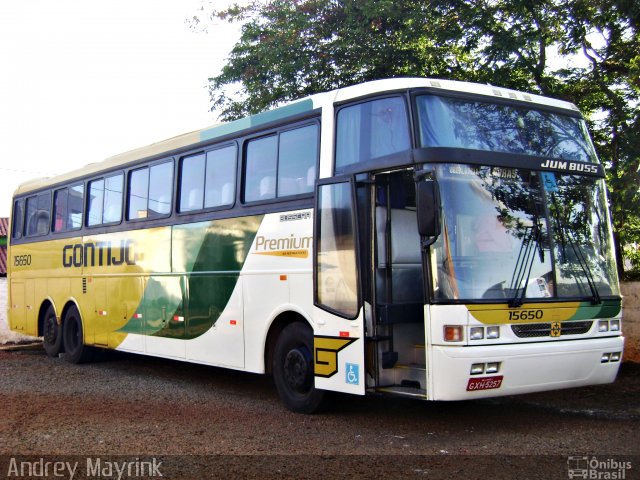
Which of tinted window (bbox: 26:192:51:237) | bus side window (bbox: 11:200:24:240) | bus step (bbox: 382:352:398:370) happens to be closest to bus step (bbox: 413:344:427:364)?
bus step (bbox: 382:352:398:370)

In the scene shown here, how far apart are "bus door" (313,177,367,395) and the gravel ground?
599mm

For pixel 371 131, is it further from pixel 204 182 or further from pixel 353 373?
pixel 204 182

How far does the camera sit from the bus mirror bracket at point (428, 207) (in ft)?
23.1

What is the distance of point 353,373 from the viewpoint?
A: 7816 mm

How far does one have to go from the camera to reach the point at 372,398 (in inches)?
389

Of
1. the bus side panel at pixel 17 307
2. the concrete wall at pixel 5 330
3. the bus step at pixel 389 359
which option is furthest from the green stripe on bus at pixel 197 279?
the concrete wall at pixel 5 330

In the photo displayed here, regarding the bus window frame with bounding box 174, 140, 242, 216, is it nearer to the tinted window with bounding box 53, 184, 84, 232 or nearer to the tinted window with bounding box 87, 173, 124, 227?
→ the tinted window with bounding box 87, 173, 124, 227

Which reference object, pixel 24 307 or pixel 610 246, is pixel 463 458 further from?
pixel 24 307

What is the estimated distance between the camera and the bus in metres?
7.25

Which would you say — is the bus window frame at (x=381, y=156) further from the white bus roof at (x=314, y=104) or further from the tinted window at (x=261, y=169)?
the tinted window at (x=261, y=169)

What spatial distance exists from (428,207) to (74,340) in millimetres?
9684

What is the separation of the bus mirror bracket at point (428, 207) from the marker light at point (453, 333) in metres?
0.86

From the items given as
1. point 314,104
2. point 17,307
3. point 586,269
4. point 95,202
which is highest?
point 314,104

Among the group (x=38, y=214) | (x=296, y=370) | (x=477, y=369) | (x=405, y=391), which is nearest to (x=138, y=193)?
(x=38, y=214)
